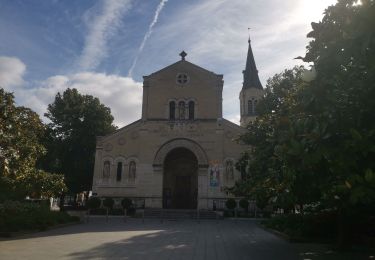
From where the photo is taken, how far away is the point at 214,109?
125ft

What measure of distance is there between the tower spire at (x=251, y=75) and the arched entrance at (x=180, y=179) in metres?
21.5

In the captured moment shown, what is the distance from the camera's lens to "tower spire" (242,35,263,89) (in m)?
55.9

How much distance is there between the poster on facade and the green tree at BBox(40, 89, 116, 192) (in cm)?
1527

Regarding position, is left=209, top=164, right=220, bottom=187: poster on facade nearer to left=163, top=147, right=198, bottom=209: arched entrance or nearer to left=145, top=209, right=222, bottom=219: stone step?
left=163, top=147, right=198, bottom=209: arched entrance

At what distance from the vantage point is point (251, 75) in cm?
5722

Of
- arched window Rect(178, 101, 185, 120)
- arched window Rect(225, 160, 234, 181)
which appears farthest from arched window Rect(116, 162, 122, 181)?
arched window Rect(225, 160, 234, 181)

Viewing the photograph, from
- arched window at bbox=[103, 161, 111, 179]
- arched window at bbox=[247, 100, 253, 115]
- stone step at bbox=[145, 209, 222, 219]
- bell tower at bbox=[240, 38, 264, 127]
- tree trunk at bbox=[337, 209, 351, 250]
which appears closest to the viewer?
tree trunk at bbox=[337, 209, 351, 250]

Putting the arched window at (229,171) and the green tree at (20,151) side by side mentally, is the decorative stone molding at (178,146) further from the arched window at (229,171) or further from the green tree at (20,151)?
the green tree at (20,151)

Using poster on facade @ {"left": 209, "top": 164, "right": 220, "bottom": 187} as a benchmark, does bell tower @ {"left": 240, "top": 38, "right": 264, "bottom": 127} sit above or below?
above

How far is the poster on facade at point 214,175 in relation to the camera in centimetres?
3575

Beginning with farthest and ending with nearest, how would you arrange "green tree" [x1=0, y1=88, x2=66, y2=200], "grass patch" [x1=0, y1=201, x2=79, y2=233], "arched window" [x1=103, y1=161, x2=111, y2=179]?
"arched window" [x1=103, y1=161, x2=111, y2=179]
"grass patch" [x1=0, y1=201, x2=79, y2=233]
"green tree" [x1=0, y1=88, x2=66, y2=200]

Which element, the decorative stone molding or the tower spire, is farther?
the tower spire

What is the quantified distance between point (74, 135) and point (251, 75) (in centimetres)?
2890

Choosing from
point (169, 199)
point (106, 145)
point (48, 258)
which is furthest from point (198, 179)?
point (48, 258)
